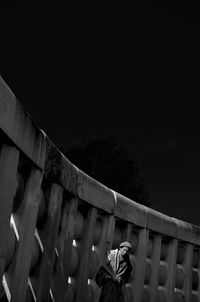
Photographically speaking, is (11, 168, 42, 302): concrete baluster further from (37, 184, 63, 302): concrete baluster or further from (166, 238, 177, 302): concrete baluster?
(166, 238, 177, 302): concrete baluster

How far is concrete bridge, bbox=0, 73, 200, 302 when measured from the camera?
3.36m

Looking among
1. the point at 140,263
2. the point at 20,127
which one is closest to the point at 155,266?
the point at 140,263

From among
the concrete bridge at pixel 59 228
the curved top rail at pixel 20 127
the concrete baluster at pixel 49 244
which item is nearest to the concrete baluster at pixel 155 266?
the concrete bridge at pixel 59 228

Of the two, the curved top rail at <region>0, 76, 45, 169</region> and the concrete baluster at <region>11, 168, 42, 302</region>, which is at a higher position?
the curved top rail at <region>0, 76, 45, 169</region>

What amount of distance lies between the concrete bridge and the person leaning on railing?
14 cm

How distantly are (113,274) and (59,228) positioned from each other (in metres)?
0.93

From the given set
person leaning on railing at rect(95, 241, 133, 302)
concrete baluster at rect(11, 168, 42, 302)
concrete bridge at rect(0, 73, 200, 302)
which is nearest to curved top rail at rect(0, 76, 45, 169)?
concrete bridge at rect(0, 73, 200, 302)

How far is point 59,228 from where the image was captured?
14.5 ft

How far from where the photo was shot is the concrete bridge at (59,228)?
336 centimetres

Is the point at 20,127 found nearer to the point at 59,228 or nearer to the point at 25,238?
the point at 25,238

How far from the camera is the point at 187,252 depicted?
290 inches

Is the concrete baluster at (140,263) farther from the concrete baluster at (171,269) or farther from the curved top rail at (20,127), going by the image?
the curved top rail at (20,127)

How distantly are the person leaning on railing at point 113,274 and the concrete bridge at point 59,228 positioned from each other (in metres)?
0.14

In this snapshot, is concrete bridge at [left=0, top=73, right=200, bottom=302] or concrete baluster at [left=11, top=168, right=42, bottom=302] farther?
concrete baluster at [left=11, top=168, right=42, bottom=302]
